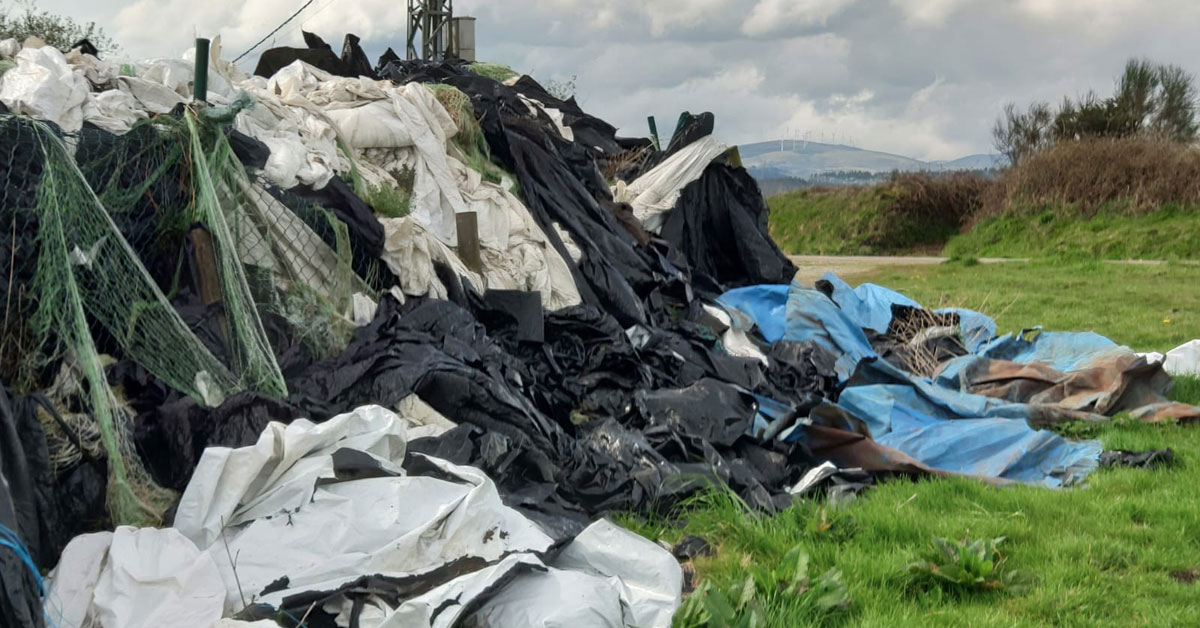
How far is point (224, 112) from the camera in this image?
16.1 ft

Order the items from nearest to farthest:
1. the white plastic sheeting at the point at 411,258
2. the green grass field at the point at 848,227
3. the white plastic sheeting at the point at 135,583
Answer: the white plastic sheeting at the point at 135,583
the white plastic sheeting at the point at 411,258
the green grass field at the point at 848,227

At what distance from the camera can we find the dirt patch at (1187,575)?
12.3ft

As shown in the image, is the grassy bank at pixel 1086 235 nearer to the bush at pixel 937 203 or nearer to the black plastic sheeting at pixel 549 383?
the bush at pixel 937 203

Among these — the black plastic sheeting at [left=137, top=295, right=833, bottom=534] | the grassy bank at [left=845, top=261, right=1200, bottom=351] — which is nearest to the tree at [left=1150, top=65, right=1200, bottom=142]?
the grassy bank at [left=845, top=261, right=1200, bottom=351]

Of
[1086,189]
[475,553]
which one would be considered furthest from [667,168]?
[1086,189]

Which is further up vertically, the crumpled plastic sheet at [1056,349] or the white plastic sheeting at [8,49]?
the white plastic sheeting at [8,49]

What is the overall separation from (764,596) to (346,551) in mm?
1411

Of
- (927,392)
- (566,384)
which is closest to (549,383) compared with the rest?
(566,384)

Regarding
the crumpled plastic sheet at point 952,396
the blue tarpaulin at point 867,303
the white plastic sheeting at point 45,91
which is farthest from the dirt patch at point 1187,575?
the white plastic sheeting at point 45,91

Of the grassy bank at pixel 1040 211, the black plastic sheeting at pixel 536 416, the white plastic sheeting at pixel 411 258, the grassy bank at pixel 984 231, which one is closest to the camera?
the black plastic sheeting at pixel 536 416

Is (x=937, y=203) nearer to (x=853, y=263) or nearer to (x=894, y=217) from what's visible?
(x=894, y=217)

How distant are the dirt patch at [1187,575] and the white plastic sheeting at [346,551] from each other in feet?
6.26

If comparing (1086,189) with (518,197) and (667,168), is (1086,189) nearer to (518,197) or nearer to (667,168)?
(667,168)

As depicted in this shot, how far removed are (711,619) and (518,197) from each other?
5.17 m
